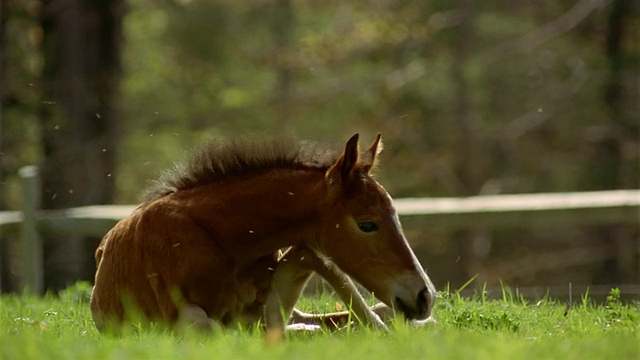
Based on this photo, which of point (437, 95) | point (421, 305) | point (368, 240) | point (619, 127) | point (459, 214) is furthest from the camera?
point (437, 95)

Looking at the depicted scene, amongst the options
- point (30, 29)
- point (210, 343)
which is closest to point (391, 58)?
point (30, 29)

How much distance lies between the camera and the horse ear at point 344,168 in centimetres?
512

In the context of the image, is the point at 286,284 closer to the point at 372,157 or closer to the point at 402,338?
the point at 372,157

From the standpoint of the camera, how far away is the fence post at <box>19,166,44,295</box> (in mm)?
9344

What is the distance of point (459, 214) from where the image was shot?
29.2 ft

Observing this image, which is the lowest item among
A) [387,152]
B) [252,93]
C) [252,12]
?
[387,152]

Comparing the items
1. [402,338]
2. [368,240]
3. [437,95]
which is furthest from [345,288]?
[437,95]

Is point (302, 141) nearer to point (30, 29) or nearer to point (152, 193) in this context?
point (152, 193)

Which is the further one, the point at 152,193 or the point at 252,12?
the point at 252,12

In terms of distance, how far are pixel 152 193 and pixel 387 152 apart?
56.2ft

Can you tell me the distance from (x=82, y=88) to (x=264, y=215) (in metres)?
8.44

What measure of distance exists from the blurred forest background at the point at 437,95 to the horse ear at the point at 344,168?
14024 millimetres

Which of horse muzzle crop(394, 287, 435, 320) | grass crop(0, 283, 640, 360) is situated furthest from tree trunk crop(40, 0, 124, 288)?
horse muzzle crop(394, 287, 435, 320)

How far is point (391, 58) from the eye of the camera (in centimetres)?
2278
